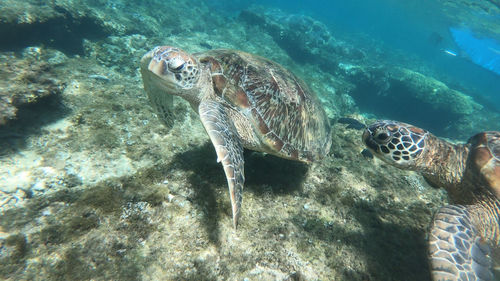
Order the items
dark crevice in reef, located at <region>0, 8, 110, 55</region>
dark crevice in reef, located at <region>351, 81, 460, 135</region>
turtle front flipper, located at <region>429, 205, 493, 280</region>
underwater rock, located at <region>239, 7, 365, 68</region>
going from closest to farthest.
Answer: turtle front flipper, located at <region>429, 205, 493, 280</region>
dark crevice in reef, located at <region>0, 8, 110, 55</region>
dark crevice in reef, located at <region>351, 81, 460, 135</region>
underwater rock, located at <region>239, 7, 365, 68</region>

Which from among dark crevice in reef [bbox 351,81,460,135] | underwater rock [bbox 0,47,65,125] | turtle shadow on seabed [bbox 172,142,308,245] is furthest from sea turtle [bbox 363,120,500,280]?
dark crevice in reef [bbox 351,81,460,135]

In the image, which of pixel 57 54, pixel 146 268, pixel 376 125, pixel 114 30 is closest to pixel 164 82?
pixel 146 268

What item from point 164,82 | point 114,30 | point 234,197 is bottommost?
point 114,30

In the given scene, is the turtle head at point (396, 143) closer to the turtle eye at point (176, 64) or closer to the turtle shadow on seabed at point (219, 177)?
the turtle shadow on seabed at point (219, 177)

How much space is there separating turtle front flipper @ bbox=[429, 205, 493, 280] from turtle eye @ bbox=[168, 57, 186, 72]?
3.23 metres

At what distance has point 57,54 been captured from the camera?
17.5ft

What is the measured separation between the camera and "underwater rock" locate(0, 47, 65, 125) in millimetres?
2877

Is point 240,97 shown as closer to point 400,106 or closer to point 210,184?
point 210,184

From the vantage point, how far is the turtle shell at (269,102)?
2.88 metres

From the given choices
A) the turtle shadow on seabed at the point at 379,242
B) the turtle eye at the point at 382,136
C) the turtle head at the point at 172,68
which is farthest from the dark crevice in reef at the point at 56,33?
the turtle eye at the point at 382,136

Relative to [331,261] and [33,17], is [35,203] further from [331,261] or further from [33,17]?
[33,17]

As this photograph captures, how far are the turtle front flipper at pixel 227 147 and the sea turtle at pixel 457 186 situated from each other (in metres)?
1.63

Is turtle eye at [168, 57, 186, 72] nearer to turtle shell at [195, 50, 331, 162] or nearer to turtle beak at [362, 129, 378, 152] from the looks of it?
turtle shell at [195, 50, 331, 162]

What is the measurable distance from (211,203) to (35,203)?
5.52ft
